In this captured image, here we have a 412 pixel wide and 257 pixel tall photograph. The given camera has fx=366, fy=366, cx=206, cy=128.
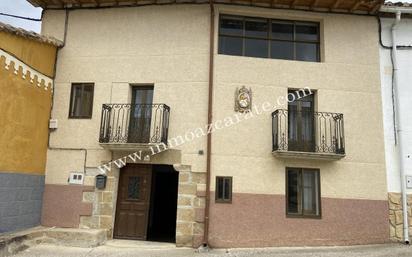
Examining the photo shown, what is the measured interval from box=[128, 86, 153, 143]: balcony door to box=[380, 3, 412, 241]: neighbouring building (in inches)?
220

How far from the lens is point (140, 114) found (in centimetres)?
877

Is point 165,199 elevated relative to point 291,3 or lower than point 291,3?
lower

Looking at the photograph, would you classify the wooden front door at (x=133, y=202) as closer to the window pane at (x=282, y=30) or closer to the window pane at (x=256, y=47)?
the window pane at (x=256, y=47)

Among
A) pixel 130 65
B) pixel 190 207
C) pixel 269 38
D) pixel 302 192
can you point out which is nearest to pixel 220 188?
pixel 190 207

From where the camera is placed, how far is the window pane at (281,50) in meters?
9.05

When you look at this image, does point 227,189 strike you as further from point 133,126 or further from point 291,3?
point 291,3

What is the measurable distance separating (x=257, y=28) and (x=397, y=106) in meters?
3.84

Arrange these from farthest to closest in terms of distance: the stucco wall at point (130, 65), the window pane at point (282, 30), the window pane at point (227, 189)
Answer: the window pane at point (282, 30)
the stucco wall at point (130, 65)
the window pane at point (227, 189)

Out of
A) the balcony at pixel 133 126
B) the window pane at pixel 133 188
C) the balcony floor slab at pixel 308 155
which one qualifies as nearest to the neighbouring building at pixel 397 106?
the balcony floor slab at pixel 308 155

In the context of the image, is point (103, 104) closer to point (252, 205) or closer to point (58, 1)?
point (58, 1)

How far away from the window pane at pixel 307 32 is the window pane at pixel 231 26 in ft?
4.84

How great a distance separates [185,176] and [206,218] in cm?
106

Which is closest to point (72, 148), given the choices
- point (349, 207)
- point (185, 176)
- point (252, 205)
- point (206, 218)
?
point (185, 176)

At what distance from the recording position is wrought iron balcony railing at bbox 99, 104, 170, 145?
8.41 metres
